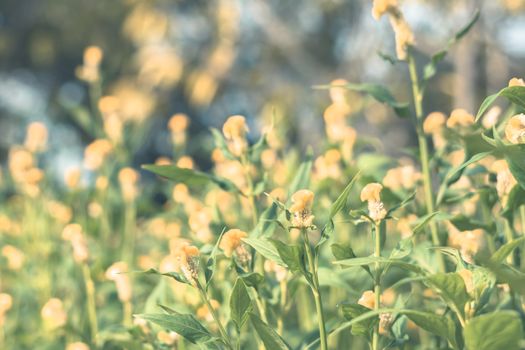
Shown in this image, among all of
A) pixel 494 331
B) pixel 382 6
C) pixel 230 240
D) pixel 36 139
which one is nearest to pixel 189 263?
pixel 230 240

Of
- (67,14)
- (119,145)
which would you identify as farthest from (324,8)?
(119,145)

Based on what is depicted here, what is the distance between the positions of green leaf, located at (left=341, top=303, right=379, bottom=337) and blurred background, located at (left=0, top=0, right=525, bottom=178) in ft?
13.2

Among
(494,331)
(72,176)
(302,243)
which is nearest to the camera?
(494,331)

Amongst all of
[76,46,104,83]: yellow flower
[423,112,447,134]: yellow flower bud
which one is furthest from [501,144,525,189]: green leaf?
[76,46,104,83]: yellow flower

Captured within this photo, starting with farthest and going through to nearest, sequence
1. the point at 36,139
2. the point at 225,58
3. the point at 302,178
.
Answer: the point at 225,58 → the point at 36,139 → the point at 302,178

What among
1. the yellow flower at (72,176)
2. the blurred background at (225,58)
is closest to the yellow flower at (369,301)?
the yellow flower at (72,176)

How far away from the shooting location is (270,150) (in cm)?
151

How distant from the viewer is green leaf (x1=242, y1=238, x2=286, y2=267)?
64 cm

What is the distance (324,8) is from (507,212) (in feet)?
31.3

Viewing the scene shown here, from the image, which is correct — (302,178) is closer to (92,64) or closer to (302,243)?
(302,243)

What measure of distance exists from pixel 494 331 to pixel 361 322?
146 mm

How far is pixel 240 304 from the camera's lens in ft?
2.11

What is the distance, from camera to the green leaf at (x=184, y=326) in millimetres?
630

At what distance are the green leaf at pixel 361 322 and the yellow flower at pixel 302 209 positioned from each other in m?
0.08
